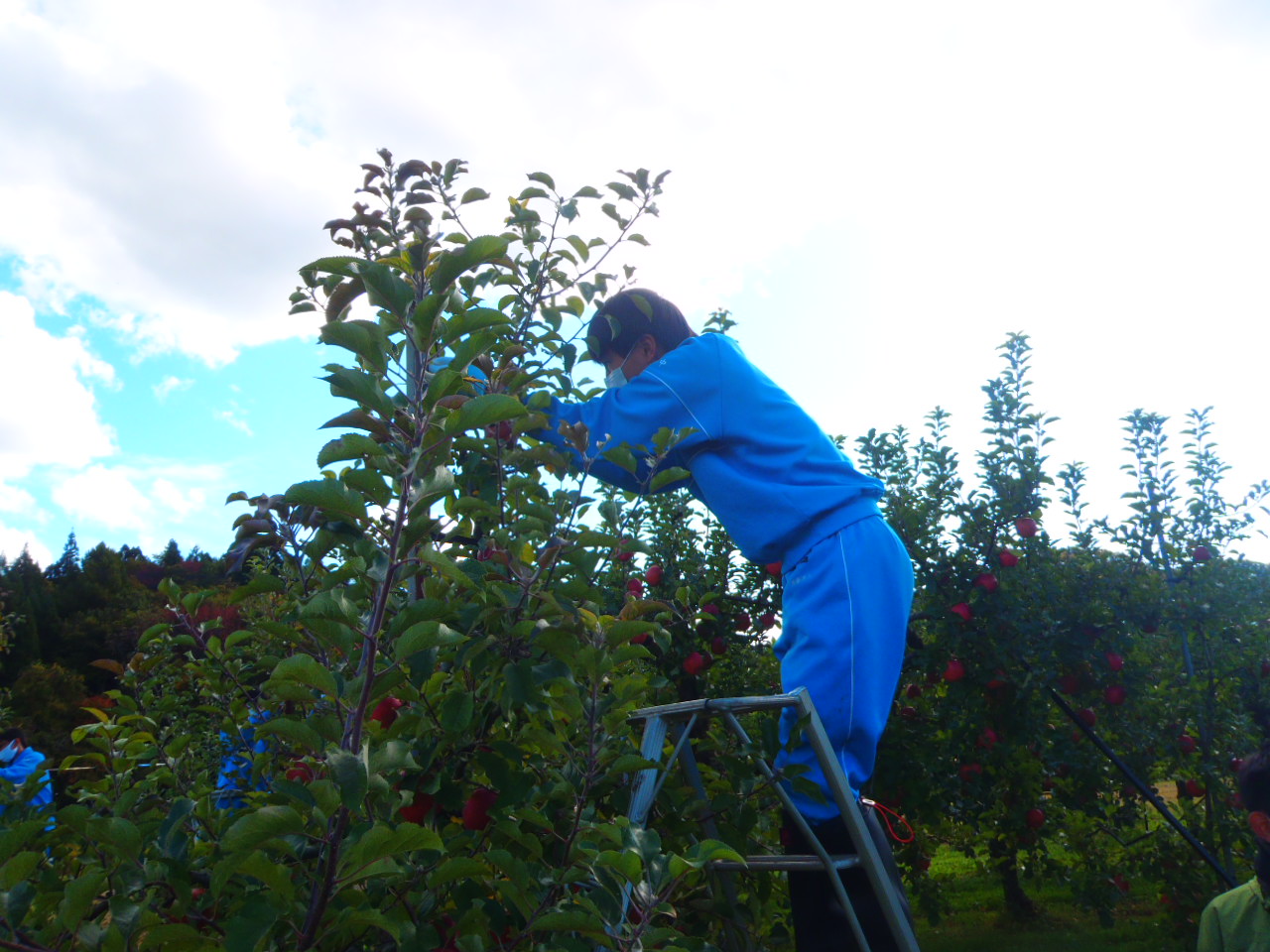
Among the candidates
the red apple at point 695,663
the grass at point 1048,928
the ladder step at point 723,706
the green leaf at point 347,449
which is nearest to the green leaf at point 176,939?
the green leaf at point 347,449

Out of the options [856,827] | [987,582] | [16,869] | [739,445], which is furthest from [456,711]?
[987,582]

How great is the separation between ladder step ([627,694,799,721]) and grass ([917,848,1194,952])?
3.05 m

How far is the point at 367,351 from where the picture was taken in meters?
1.11

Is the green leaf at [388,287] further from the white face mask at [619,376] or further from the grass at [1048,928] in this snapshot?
the grass at [1048,928]

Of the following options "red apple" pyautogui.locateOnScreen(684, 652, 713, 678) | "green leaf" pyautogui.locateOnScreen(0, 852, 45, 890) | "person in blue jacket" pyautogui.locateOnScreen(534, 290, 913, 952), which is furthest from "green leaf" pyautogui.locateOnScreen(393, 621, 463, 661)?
"red apple" pyautogui.locateOnScreen(684, 652, 713, 678)

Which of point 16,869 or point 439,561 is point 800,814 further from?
point 16,869

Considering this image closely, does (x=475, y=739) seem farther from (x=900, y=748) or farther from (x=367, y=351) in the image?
(x=900, y=748)

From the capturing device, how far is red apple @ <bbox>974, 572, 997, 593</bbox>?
376 cm

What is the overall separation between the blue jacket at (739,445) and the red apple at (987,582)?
1.96 metres

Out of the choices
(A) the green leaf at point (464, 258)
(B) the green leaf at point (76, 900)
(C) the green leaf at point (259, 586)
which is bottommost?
(B) the green leaf at point (76, 900)

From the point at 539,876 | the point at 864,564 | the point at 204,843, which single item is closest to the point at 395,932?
the point at 539,876

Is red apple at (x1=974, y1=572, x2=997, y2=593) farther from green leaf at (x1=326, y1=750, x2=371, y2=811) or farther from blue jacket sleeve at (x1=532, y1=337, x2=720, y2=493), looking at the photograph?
green leaf at (x1=326, y1=750, x2=371, y2=811)

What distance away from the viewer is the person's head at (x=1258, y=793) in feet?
6.13

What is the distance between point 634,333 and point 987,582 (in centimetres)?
216
